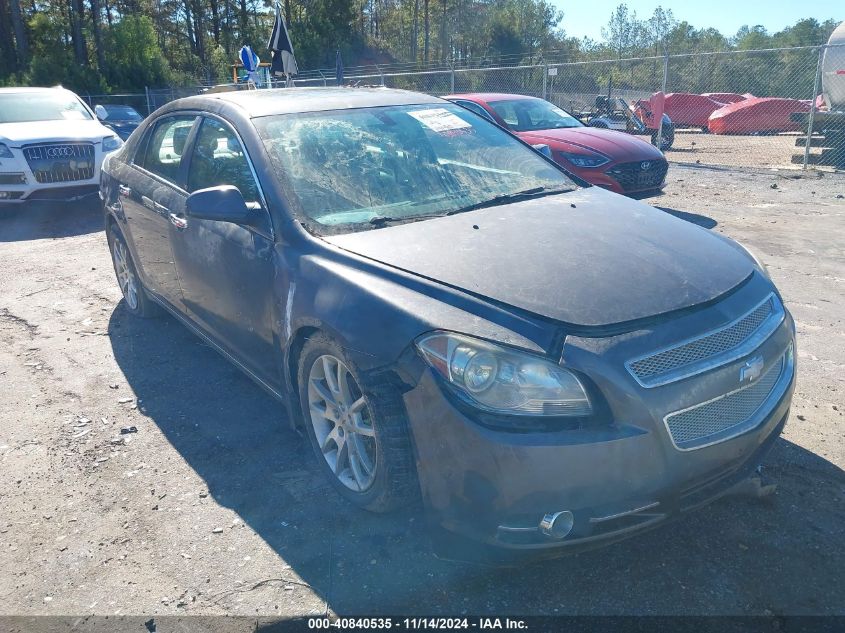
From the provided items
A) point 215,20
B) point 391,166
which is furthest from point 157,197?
point 215,20

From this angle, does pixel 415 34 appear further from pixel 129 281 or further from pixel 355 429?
pixel 355 429

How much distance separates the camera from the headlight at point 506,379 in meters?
2.38

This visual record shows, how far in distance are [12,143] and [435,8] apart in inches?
2348

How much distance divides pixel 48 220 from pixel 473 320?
379 inches

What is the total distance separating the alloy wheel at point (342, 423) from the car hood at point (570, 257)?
0.54 meters

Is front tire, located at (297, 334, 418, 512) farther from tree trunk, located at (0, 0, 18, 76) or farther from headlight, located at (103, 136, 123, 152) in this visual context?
tree trunk, located at (0, 0, 18, 76)

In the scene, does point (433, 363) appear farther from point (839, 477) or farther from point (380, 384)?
point (839, 477)

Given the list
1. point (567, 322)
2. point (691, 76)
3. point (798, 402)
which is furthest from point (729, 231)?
point (691, 76)

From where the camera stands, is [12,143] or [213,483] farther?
[12,143]

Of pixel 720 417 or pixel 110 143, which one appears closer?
pixel 720 417

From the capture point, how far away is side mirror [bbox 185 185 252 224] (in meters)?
3.38

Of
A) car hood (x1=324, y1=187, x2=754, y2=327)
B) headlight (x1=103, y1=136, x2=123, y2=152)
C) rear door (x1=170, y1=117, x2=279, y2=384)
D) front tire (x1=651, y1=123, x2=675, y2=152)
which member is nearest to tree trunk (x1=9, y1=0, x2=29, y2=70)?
headlight (x1=103, y1=136, x2=123, y2=152)

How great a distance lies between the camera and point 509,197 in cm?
373

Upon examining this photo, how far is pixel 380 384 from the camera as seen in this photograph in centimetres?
271
